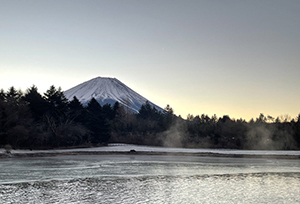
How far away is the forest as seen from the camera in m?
60.9

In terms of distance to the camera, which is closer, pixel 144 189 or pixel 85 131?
pixel 144 189

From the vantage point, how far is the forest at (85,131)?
6092cm

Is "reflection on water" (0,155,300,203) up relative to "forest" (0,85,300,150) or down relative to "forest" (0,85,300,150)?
down

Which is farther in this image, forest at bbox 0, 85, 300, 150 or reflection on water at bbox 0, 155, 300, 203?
forest at bbox 0, 85, 300, 150

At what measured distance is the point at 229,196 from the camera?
18.6 m

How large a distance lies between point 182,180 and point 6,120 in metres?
40.7

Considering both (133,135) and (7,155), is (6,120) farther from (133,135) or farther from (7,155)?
(133,135)

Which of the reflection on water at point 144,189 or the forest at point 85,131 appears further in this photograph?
the forest at point 85,131

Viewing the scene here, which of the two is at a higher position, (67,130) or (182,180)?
(67,130)

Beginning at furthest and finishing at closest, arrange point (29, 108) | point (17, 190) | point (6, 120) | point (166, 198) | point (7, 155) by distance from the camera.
→ point (29, 108), point (6, 120), point (7, 155), point (17, 190), point (166, 198)

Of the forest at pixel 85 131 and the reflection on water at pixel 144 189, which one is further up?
the forest at pixel 85 131

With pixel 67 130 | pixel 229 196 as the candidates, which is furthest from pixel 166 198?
pixel 67 130

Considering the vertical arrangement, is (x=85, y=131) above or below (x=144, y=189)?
above

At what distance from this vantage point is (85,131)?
7369cm
